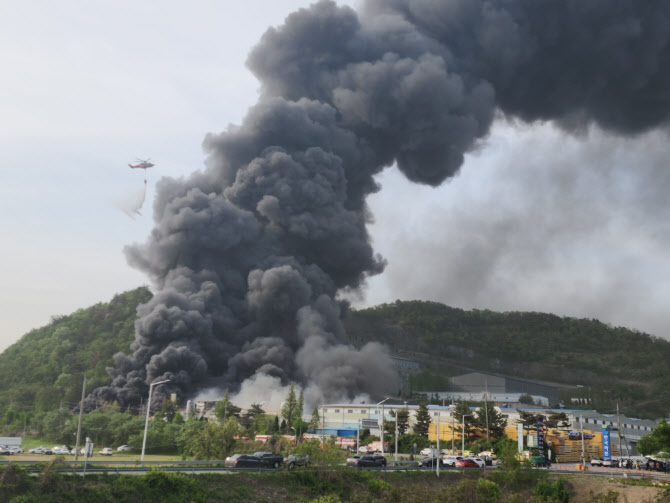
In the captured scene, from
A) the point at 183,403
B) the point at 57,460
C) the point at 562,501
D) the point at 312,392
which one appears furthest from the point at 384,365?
the point at 57,460

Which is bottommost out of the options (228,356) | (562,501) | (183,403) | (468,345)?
(562,501)

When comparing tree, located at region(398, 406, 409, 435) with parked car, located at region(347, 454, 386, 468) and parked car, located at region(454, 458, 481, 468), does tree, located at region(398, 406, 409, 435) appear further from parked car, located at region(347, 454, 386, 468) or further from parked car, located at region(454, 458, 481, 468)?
parked car, located at region(347, 454, 386, 468)

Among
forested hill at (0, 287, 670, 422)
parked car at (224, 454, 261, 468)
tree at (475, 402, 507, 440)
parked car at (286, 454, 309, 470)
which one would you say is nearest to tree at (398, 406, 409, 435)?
tree at (475, 402, 507, 440)

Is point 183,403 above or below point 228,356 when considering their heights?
below

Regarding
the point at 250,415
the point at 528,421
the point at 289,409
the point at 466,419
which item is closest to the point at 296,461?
the point at 289,409

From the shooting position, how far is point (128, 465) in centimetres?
4722

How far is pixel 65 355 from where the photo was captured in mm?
139500

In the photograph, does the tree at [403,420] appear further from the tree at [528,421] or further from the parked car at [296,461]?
the parked car at [296,461]

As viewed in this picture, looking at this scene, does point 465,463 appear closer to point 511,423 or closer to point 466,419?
point 466,419

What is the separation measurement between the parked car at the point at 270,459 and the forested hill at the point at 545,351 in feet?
361

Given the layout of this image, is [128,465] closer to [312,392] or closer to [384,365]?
[312,392]

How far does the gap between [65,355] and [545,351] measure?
121 m

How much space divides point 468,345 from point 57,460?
15391 centimetres

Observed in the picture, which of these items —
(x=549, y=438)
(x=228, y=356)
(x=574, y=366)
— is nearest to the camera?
(x=549, y=438)
